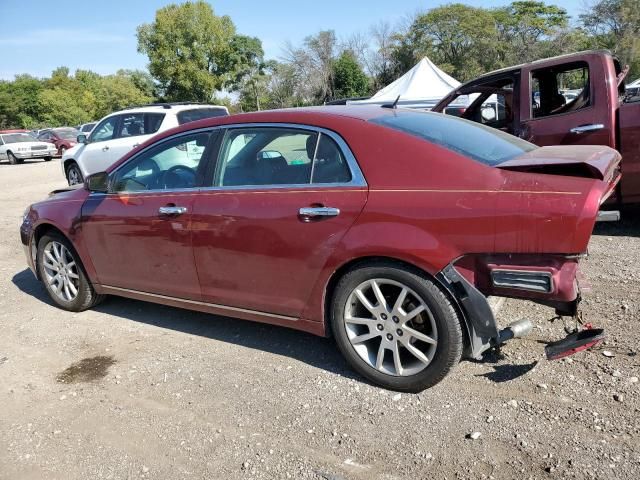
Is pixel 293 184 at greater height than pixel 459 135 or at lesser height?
lesser

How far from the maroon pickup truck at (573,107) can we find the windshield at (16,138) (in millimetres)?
26061

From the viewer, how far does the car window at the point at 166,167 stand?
399cm

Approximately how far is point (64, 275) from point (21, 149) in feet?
81.7

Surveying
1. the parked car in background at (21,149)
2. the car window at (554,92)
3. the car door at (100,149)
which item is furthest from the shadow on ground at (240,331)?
the parked car in background at (21,149)

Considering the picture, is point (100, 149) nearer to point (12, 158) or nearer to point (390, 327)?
point (390, 327)

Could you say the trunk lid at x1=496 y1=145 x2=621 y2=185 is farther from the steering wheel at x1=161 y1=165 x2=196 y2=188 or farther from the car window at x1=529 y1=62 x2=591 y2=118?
the car window at x1=529 y1=62 x2=591 y2=118

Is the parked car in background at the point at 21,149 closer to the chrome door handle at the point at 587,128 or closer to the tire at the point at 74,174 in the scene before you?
the tire at the point at 74,174

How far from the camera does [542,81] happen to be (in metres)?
6.41

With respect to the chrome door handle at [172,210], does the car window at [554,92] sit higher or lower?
higher

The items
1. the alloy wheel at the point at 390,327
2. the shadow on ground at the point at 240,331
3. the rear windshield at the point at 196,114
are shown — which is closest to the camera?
the alloy wheel at the point at 390,327

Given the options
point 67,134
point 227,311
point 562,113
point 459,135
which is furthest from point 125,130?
point 67,134

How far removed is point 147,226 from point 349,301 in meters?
1.71

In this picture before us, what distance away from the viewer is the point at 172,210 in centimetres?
391

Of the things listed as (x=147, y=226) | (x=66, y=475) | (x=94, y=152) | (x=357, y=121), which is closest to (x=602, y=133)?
(x=357, y=121)
